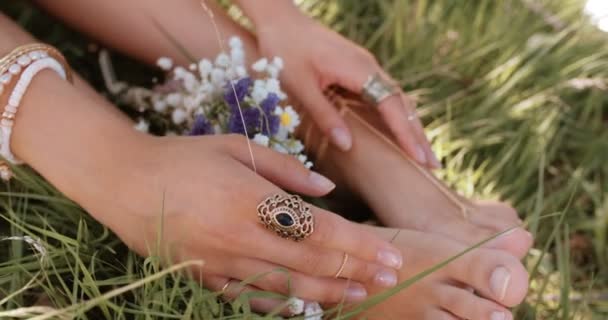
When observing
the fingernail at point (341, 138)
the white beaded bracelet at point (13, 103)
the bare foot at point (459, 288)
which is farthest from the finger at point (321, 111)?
the white beaded bracelet at point (13, 103)

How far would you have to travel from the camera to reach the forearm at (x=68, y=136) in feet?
3.19

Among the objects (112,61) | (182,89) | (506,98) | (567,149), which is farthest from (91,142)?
(567,149)

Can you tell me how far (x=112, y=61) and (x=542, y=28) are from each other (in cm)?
98

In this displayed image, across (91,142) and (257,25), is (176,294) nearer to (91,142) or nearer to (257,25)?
(91,142)

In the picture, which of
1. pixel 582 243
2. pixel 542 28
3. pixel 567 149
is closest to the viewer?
pixel 582 243

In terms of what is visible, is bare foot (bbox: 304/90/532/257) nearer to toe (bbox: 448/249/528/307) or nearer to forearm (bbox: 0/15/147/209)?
toe (bbox: 448/249/528/307)

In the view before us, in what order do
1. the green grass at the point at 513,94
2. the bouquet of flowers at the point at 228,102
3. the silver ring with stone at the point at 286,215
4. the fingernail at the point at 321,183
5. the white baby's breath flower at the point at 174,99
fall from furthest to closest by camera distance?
the green grass at the point at 513,94
the white baby's breath flower at the point at 174,99
the bouquet of flowers at the point at 228,102
the fingernail at the point at 321,183
the silver ring with stone at the point at 286,215

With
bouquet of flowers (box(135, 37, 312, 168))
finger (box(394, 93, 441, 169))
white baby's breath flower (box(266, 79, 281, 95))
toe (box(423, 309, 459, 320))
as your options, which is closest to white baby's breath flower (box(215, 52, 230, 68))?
bouquet of flowers (box(135, 37, 312, 168))

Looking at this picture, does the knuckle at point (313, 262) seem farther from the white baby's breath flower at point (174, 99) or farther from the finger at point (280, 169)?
the white baby's breath flower at point (174, 99)

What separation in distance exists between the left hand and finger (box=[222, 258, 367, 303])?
1.03 feet

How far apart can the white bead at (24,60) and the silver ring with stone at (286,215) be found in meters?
0.42

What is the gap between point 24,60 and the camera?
1.02 meters

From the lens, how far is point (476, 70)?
1562 mm

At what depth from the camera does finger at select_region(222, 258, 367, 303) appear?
0.94 metres
